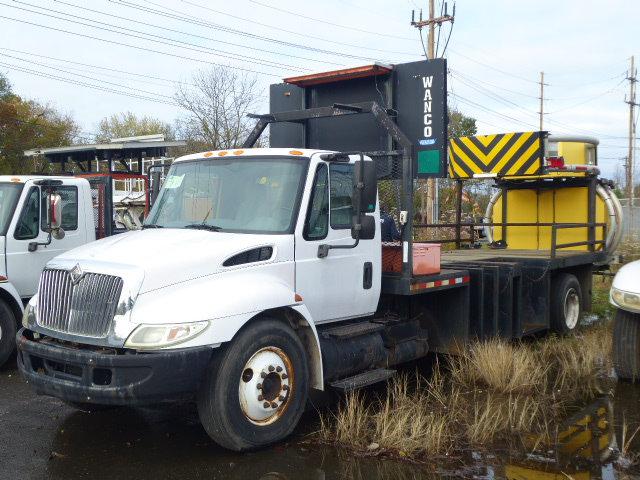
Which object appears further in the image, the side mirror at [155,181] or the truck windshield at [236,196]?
the side mirror at [155,181]

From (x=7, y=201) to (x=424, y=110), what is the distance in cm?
509

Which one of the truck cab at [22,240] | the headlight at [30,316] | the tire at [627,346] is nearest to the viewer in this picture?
the headlight at [30,316]

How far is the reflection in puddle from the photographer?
4.81 metres

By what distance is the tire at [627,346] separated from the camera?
290 inches

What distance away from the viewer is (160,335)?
473 cm

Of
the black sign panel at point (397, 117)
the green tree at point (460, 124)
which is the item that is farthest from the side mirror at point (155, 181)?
the green tree at point (460, 124)

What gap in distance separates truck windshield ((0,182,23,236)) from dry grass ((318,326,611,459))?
466cm

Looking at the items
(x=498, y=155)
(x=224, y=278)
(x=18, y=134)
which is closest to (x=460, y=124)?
(x=18, y=134)

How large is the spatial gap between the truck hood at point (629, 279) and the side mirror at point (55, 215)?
651 cm

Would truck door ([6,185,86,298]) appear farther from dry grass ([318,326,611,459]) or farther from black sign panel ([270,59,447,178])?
dry grass ([318,326,611,459])

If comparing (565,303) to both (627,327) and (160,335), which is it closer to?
(627,327)

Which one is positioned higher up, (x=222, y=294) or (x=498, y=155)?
(x=498, y=155)

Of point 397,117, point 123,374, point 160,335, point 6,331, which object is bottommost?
point 6,331

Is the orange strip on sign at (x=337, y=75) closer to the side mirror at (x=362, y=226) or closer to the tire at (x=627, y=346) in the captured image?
the side mirror at (x=362, y=226)
